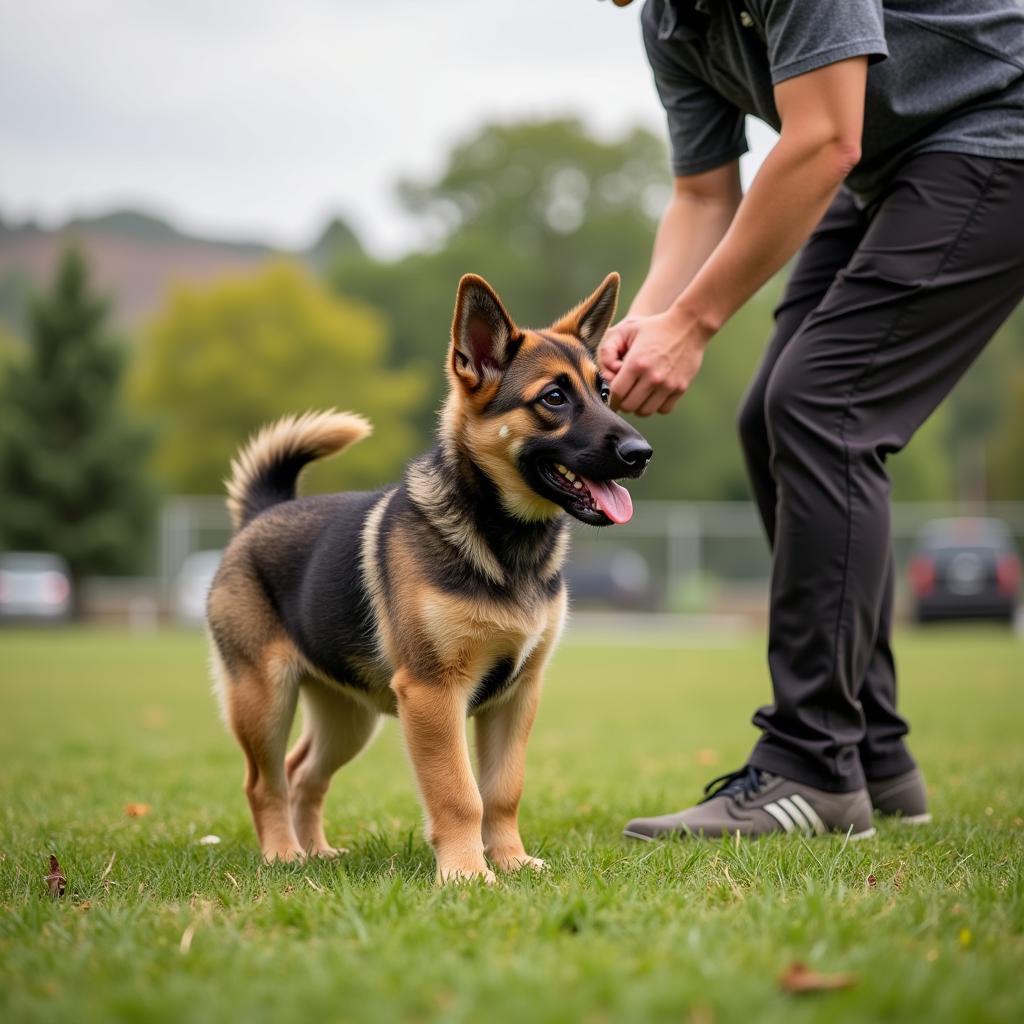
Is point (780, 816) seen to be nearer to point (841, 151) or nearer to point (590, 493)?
point (590, 493)

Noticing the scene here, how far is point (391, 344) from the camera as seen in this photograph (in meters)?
54.8

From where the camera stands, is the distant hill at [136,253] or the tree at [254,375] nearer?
the tree at [254,375]

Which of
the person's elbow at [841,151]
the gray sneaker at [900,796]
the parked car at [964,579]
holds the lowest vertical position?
the parked car at [964,579]

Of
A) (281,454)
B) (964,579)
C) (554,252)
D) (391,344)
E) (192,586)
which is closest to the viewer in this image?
(281,454)

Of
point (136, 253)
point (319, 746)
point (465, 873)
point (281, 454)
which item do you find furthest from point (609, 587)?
point (136, 253)

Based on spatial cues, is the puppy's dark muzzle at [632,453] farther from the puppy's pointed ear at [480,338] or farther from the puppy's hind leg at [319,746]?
the puppy's hind leg at [319,746]

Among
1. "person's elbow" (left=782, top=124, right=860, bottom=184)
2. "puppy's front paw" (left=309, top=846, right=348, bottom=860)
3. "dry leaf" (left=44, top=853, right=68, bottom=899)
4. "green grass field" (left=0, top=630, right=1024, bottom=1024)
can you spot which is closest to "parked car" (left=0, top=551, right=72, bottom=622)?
"green grass field" (left=0, top=630, right=1024, bottom=1024)

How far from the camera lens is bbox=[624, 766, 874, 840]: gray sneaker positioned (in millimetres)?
3482

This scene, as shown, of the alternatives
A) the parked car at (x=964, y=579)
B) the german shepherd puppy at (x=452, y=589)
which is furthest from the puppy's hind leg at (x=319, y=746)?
the parked car at (x=964, y=579)

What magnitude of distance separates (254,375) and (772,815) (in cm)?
4395

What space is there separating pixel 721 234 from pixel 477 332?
1.12 m

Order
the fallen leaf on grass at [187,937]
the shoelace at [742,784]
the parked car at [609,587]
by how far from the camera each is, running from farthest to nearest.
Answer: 1. the parked car at [609,587]
2. the shoelace at [742,784]
3. the fallen leaf on grass at [187,937]

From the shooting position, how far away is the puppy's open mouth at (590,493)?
331 centimetres

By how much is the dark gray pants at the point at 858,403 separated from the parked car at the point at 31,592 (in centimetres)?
3119
